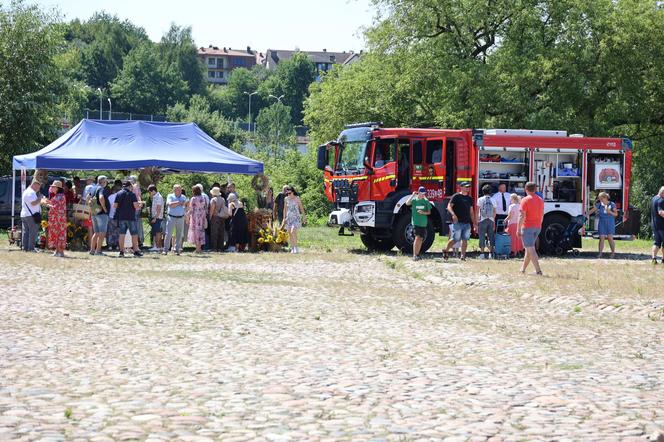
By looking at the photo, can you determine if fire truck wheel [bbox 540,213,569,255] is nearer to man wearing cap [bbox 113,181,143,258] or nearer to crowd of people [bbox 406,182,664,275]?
crowd of people [bbox 406,182,664,275]

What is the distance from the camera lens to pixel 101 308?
541 inches

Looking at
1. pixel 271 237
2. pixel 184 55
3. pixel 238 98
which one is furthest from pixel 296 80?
pixel 271 237

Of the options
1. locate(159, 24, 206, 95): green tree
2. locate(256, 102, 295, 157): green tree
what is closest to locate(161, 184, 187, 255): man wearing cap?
locate(256, 102, 295, 157): green tree

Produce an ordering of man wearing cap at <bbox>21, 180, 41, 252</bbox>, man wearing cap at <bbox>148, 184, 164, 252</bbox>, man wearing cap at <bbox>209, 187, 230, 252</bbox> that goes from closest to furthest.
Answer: man wearing cap at <bbox>21, 180, 41, 252</bbox> < man wearing cap at <bbox>148, 184, 164, 252</bbox> < man wearing cap at <bbox>209, 187, 230, 252</bbox>

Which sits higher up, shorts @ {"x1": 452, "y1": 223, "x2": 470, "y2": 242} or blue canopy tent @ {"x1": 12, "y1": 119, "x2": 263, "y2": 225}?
blue canopy tent @ {"x1": 12, "y1": 119, "x2": 263, "y2": 225}

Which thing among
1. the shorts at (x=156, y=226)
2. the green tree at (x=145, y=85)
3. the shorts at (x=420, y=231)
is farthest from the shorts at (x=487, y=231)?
the green tree at (x=145, y=85)

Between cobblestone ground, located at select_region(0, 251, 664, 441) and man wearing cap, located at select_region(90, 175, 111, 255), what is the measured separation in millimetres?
5118

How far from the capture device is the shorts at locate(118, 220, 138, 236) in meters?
24.2

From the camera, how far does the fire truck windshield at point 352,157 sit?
26891mm

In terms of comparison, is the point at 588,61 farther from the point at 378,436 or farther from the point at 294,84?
the point at 294,84

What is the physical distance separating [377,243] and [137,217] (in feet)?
21.6

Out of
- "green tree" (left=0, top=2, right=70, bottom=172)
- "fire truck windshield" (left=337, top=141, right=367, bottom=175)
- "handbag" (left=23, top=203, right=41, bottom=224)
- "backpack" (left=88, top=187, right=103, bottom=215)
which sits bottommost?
"handbag" (left=23, top=203, right=41, bottom=224)

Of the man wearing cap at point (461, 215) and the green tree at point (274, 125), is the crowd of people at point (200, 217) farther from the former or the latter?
the green tree at point (274, 125)

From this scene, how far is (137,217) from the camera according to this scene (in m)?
25.2
